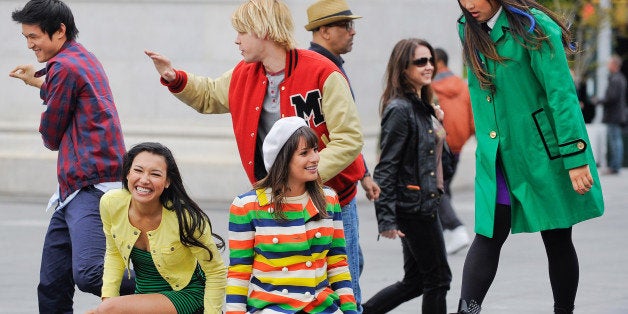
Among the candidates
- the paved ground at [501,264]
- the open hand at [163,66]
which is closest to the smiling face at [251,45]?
the open hand at [163,66]

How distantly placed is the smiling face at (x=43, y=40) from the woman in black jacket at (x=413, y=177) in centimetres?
181

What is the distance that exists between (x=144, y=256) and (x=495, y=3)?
187 cm

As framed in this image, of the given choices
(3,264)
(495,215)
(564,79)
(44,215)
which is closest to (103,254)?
(495,215)

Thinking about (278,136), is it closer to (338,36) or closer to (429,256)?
(338,36)

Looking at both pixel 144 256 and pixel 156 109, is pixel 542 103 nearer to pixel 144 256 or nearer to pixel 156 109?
pixel 144 256

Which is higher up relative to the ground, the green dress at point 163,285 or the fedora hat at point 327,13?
the fedora hat at point 327,13

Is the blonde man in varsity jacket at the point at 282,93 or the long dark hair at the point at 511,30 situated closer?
the blonde man in varsity jacket at the point at 282,93

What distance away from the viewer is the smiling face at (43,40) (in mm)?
6156

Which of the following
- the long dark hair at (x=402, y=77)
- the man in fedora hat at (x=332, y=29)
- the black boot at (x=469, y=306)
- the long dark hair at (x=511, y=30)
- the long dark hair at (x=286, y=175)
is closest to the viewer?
the long dark hair at (x=286, y=175)

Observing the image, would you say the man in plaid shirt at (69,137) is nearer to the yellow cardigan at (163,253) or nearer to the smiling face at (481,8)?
the yellow cardigan at (163,253)

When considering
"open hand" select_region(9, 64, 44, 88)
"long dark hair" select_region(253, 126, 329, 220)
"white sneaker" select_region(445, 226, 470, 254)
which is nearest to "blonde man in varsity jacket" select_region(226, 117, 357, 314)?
"long dark hair" select_region(253, 126, 329, 220)

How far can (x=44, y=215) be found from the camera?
505 inches

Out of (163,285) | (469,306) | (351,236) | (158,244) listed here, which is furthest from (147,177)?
(469,306)

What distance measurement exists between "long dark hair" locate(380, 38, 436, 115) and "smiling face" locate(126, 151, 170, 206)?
203 cm
